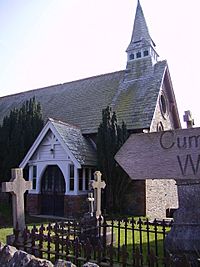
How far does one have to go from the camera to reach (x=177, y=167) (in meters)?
3.88

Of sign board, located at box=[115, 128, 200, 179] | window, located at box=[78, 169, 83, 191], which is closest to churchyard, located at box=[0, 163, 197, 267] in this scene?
sign board, located at box=[115, 128, 200, 179]

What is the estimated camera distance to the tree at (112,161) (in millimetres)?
15391

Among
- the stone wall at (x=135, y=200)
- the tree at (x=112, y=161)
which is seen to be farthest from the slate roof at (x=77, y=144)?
the stone wall at (x=135, y=200)

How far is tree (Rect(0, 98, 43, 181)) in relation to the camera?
59.9ft

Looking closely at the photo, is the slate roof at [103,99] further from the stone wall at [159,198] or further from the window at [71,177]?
the stone wall at [159,198]

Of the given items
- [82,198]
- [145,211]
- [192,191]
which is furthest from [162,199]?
[192,191]

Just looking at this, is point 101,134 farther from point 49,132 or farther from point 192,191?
point 192,191

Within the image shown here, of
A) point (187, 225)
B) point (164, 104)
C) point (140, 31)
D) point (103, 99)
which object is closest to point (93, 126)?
point (103, 99)

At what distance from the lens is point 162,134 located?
4.24 meters

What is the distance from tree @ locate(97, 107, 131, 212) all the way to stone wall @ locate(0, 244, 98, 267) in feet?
38.1

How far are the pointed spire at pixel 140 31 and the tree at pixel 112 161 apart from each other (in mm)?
9991

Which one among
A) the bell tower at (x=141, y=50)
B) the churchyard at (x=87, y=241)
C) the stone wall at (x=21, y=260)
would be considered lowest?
the churchyard at (x=87, y=241)

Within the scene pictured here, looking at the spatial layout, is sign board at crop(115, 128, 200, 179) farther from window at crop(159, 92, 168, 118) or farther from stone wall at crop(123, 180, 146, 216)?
window at crop(159, 92, 168, 118)

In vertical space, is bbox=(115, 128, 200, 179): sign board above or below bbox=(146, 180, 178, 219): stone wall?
above
